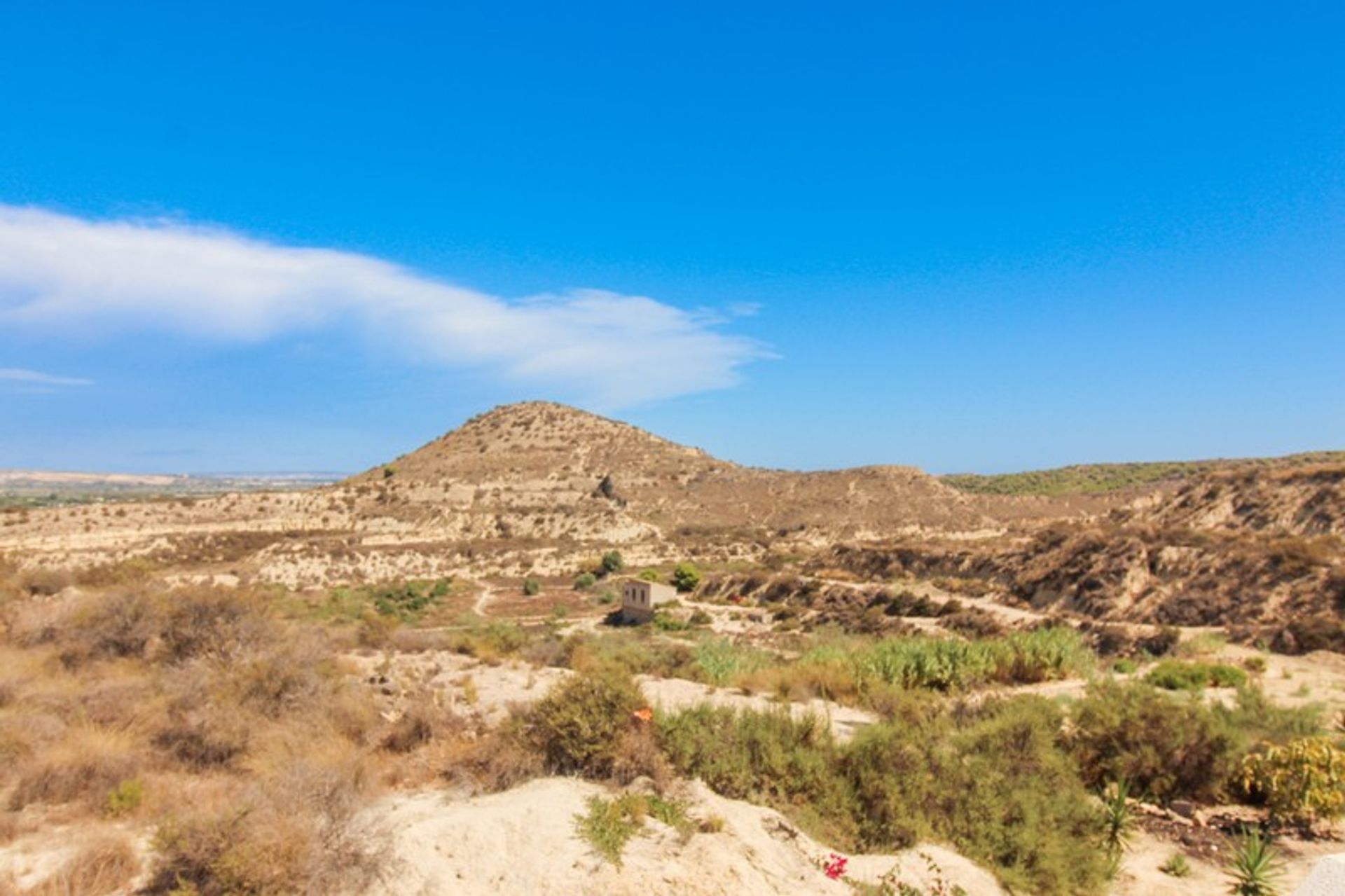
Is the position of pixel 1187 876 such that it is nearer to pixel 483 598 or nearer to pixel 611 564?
pixel 483 598

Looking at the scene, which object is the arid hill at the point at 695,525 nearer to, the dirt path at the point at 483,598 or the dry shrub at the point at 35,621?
the dirt path at the point at 483,598

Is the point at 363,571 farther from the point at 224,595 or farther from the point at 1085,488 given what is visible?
the point at 1085,488

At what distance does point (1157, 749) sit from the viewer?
8.96m

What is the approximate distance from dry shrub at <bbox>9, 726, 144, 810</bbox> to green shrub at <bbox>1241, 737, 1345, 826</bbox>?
43.6ft

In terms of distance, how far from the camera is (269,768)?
8.02 m

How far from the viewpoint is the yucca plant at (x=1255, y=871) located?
684 cm

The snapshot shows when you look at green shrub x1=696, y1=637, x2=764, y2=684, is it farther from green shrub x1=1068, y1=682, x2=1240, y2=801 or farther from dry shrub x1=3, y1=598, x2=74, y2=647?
dry shrub x1=3, y1=598, x2=74, y2=647

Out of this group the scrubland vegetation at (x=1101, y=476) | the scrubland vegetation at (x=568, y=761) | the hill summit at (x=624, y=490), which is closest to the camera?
the scrubland vegetation at (x=568, y=761)

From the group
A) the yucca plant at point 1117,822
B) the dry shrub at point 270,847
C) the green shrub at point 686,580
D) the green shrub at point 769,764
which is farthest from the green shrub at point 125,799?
the green shrub at point 686,580

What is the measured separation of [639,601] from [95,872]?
106 feet

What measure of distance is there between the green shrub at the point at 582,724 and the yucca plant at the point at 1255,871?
6437mm

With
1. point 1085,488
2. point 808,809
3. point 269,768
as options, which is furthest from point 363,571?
point 1085,488

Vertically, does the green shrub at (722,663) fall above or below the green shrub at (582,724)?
below

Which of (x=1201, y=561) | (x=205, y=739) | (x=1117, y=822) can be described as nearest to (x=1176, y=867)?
(x=1117, y=822)
